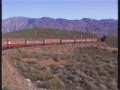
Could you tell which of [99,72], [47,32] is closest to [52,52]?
[99,72]

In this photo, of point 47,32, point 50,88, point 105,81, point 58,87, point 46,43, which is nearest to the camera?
point 50,88

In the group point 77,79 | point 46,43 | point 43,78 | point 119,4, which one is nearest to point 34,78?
point 43,78

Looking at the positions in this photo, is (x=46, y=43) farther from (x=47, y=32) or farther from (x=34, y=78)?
(x=47, y=32)

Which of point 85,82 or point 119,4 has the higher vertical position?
point 119,4

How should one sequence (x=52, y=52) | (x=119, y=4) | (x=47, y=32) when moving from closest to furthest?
1. (x=119, y=4)
2. (x=52, y=52)
3. (x=47, y=32)

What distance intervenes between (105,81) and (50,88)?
805cm

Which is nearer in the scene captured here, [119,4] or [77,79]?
[119,4]

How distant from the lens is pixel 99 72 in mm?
32250

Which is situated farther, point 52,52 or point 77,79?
point 52,52

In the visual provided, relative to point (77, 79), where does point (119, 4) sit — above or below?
above

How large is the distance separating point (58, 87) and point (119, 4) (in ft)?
59.0

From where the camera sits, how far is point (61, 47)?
194 feet

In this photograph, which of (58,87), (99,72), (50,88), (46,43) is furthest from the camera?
(46,43)

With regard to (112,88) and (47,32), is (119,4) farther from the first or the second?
(47,32)
